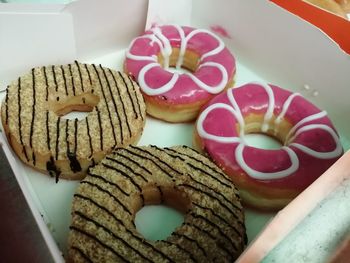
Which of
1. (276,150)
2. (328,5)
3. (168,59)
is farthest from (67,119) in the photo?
(328,5)

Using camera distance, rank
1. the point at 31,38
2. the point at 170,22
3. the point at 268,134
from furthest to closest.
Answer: the point at 170,22
the point at 268,134
the point at 31,38

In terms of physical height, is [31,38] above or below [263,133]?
above

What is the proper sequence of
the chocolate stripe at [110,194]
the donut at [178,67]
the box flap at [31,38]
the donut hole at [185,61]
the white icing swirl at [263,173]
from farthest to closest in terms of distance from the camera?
the donut hole at [185,61], the donut at [178,67], the box flap at [31,38], the white icing swirl at [263,173], the chocolate stripe at [110,194]

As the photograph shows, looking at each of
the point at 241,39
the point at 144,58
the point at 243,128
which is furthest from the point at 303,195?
the point at 241,39

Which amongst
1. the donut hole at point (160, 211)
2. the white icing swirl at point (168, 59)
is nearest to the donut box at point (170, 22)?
the white icing swirl at point (168, 59)

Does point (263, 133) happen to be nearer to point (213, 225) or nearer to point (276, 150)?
point (276, 150)

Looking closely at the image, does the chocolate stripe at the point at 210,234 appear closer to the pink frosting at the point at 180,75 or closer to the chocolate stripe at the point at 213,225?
the chocolate stripe at the point at 213,225

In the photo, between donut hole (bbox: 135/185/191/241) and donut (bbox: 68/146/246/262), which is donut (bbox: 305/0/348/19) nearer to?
donut (bbox: 68/146/246/262)
